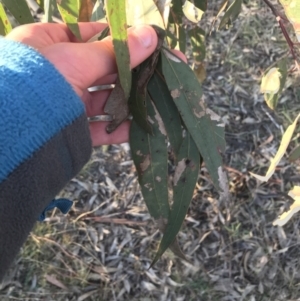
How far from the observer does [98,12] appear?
0.95 metres

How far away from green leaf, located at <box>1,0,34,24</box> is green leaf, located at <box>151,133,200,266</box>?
38 centimetres

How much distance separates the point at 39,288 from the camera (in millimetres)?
1520

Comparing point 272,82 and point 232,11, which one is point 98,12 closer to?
point 232,11

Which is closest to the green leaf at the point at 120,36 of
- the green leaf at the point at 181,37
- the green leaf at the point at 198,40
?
the green leaf at the point at 181,37

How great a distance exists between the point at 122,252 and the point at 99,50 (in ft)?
3.10

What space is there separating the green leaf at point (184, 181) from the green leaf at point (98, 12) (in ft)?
0.96

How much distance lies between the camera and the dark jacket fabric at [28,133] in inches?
25.1

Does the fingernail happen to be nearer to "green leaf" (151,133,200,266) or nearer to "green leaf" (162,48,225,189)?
"green leaf" (162,48,225,189)

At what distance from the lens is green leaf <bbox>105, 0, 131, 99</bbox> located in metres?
0.69

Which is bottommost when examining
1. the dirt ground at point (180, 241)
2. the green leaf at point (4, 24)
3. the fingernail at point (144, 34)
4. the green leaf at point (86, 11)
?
the dirt ground at point (180, 241)

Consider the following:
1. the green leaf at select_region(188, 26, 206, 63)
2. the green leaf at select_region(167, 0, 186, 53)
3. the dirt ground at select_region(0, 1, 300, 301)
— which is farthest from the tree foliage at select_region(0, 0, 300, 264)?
the dirt ground at select_region(0, 1, 300, 301)

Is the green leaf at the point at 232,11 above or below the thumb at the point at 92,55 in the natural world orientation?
below

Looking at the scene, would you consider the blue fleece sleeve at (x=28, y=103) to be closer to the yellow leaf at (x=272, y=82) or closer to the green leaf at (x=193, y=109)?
the green leaf at (x=193, y=109)

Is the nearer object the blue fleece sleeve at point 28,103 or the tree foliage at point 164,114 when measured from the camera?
the blue fleece sleeve at point 28,103
